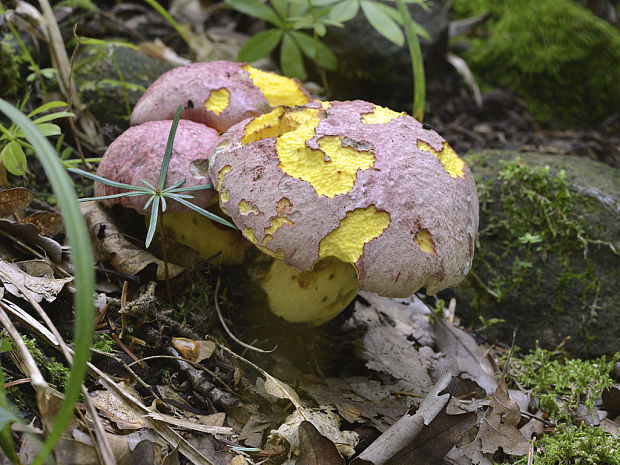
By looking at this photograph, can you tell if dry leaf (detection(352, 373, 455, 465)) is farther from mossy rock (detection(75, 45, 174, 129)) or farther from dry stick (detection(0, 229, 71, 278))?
mossy rock (detection(75, 45, 174, 129))

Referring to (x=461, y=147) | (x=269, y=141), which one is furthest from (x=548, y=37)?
(x=269, y=141)

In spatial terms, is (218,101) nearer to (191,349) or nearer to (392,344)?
(191,349)

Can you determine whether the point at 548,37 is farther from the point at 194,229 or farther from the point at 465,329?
the point at 194,229

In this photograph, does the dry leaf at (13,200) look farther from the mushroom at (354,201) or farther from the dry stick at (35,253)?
the mushroom at (354,201)

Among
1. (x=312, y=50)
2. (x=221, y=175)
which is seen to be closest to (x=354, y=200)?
(x=221, y=175)

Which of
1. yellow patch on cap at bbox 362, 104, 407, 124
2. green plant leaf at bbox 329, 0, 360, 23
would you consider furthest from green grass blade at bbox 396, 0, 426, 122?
yellow patch on cap at bbox 362, 104, 407, 124

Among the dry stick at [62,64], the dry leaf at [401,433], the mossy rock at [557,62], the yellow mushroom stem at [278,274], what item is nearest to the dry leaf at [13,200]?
the yellow mushroom stem at [278,274]
